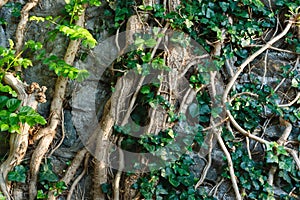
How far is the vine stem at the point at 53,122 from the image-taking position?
205 cm

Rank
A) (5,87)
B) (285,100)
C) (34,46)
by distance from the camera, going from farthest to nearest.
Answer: (285,100)
(34,46)
(5,87)

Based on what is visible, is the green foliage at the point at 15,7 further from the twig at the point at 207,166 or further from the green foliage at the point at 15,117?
the twig at the point at 207,166

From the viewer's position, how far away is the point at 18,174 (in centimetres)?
200

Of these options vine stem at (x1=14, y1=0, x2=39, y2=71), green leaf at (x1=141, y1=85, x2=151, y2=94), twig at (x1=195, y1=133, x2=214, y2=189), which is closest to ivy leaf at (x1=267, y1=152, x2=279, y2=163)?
twig at (x1=195, y1=133, x2=214, y2=189)

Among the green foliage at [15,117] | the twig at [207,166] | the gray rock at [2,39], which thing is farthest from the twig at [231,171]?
the gray rock at [2,39]

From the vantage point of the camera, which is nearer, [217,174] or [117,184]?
[117,184]

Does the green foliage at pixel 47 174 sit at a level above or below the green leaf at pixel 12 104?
below

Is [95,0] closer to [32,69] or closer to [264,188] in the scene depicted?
[32,69]

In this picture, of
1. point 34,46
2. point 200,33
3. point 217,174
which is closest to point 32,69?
point 34,46

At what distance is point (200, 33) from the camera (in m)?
2.35

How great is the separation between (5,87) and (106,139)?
65cm

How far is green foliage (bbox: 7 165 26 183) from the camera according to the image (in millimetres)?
1979

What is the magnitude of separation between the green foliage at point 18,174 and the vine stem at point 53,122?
0.17ft

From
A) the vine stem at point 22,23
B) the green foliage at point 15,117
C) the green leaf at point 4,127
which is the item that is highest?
the vine stem at point 22,23
